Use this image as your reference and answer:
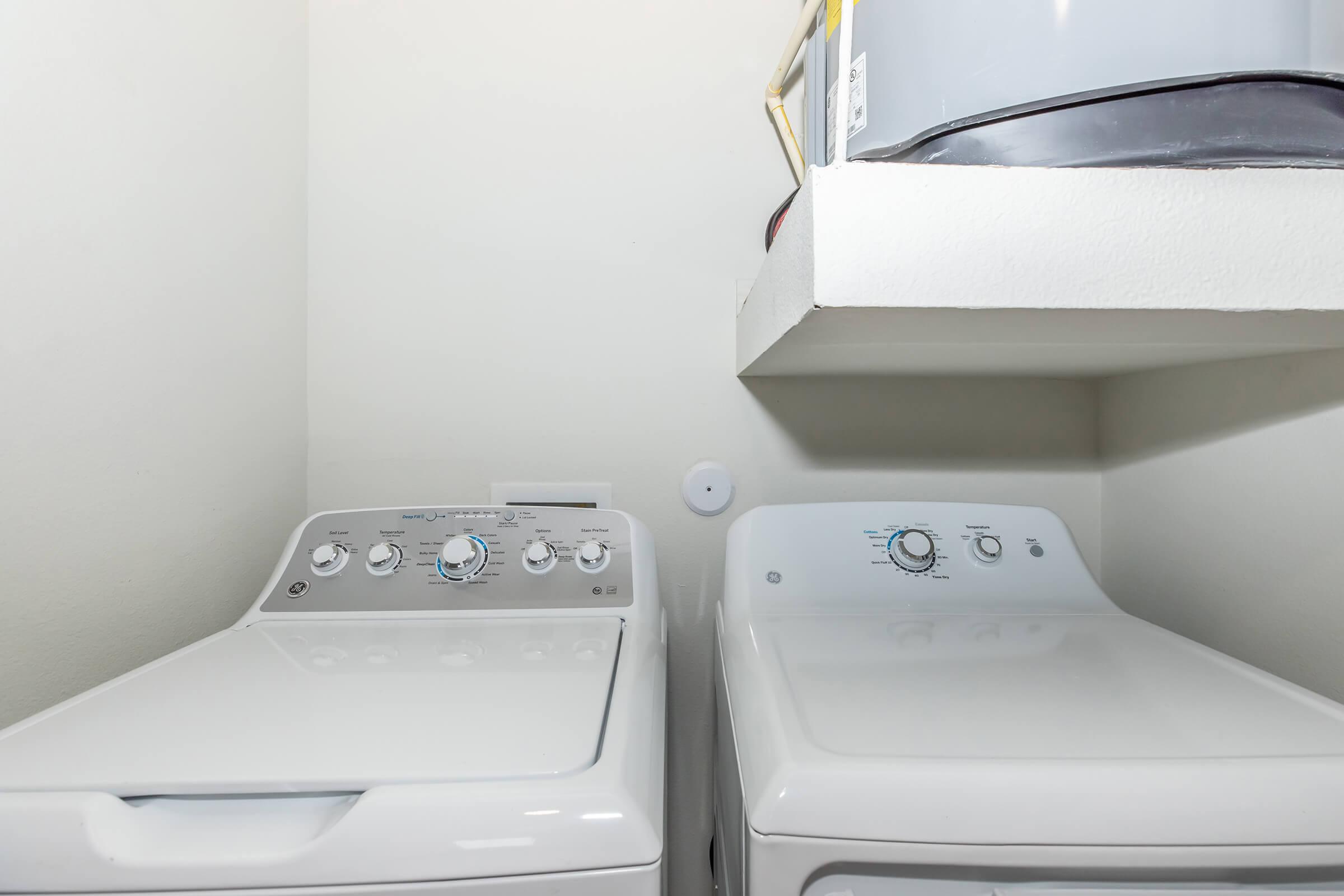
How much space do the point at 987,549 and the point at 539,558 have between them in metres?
0.58

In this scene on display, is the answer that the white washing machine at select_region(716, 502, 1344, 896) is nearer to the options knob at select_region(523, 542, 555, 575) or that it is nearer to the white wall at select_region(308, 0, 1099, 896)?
the options knob at select_region(523, 542, 555, 575)

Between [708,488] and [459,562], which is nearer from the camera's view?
[459,562]

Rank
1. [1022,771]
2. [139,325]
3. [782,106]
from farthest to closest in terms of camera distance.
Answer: [782,106] < [139,325] < [1022,771]

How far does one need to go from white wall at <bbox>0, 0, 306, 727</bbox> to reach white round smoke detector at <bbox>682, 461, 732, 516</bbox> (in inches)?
25.8

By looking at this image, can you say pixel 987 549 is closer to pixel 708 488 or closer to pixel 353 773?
pixel 708 488

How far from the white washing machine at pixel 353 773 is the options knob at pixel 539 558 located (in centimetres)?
12

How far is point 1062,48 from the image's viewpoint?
483 mm

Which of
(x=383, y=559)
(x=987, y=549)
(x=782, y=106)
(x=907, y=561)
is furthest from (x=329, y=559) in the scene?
(x=782, y=106)

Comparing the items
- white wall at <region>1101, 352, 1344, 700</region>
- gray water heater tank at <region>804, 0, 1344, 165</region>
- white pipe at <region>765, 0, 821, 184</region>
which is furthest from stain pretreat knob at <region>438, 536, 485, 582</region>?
white wall at <region>1101, 352, 1344, 700</region>

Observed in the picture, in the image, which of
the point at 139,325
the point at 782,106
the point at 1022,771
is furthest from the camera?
the point at 782,106

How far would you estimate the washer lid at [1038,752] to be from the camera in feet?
1.28

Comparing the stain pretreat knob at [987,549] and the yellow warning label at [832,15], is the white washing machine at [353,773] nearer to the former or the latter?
the stain pretreat knob at [987,549]

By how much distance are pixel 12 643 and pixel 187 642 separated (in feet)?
0.70

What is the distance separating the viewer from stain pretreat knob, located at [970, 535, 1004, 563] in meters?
0.82
